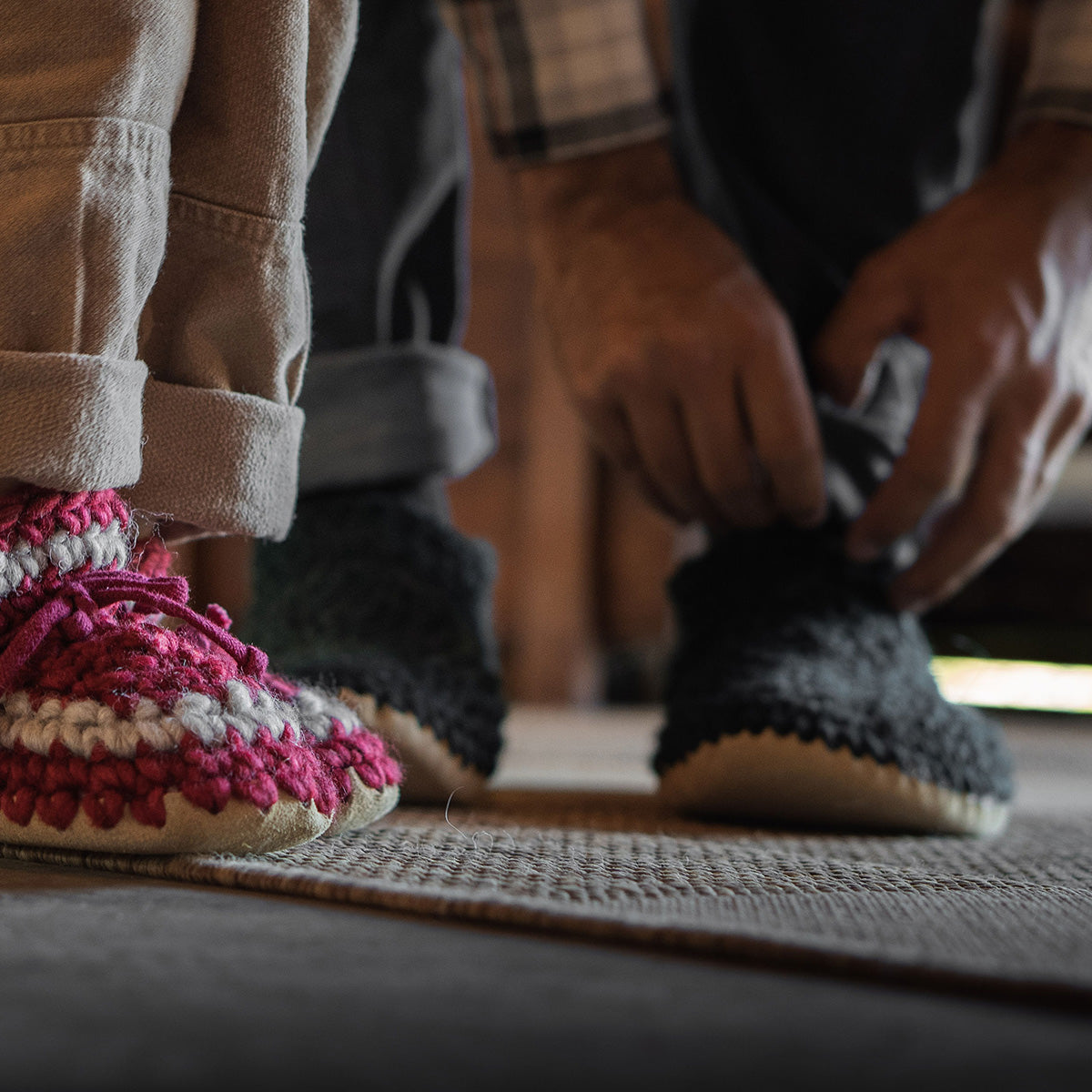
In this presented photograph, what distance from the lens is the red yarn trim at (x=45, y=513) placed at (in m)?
0.32

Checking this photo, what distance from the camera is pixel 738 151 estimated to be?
2.46 feet

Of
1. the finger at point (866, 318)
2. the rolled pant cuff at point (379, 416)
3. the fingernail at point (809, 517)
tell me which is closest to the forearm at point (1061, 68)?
the finger at point (866, 318)

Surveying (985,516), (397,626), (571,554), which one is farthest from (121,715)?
(571,554)

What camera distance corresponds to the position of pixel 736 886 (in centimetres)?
31

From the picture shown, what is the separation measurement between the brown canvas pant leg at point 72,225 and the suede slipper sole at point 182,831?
94 millimetres

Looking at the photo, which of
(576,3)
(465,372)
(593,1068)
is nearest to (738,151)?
(576,3)

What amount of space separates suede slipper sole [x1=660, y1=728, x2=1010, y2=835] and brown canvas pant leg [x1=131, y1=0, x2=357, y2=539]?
24 cm

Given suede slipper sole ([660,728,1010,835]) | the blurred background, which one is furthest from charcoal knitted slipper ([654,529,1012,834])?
the blurred background

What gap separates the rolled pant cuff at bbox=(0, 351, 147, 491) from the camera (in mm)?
302

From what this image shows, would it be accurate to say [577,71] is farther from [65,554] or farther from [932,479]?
[65,554]

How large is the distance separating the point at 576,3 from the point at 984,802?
0.50 metres

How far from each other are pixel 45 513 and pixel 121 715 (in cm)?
7

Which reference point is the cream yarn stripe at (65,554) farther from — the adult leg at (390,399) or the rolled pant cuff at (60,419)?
the adult leg at (390,399)

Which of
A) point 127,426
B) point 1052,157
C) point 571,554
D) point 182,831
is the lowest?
point 571,554
